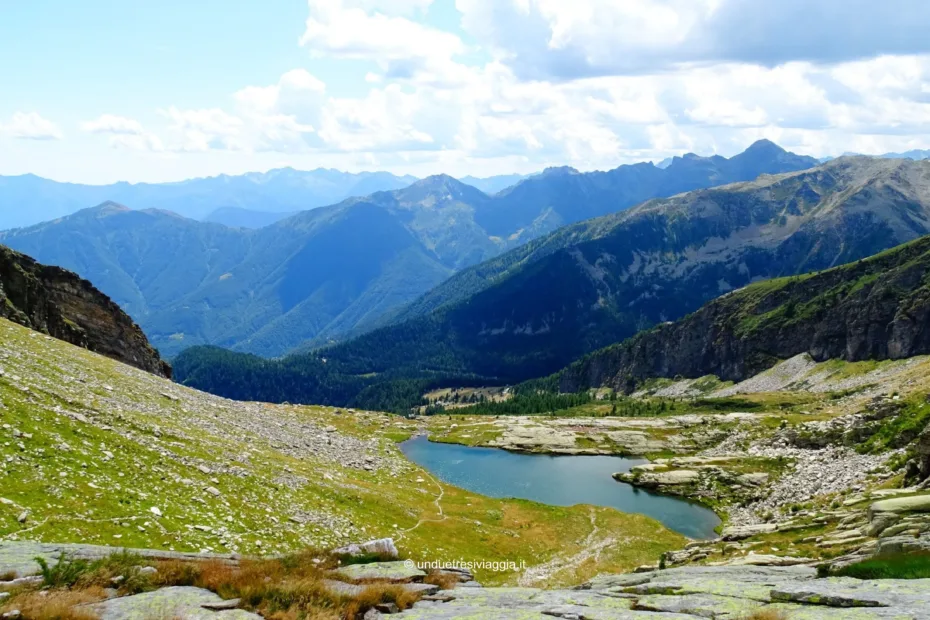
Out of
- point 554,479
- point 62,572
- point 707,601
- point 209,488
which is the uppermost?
point 62,572

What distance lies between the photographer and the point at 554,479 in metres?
130

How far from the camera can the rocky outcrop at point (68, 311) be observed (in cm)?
9862

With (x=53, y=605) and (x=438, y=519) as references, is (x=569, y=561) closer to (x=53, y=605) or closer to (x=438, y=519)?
(x=438, y=519)

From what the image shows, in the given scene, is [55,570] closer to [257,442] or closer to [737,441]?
[257,442]

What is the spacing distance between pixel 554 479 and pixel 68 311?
98879 millimetres

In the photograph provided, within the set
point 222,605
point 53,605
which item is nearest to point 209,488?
point 222,605

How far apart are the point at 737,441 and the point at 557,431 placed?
4684 cm

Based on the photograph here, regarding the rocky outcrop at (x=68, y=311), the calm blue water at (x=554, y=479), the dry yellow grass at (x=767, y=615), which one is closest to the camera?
the dry yellow grass at (x=767, y=615)

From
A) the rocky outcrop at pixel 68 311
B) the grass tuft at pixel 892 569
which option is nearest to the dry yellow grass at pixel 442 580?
the grass tuft at pixel 892 569

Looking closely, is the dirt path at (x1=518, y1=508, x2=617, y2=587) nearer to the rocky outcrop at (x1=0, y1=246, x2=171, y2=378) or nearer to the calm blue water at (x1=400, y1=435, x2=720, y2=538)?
the calm blue water at (x1=400, y1=435, x2=720, y2=538)

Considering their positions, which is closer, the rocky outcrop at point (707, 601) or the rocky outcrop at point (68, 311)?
the rocky outcrop at point (707, 601)

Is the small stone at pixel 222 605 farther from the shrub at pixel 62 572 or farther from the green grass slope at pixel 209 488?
the green grass slope at pixel 209 488

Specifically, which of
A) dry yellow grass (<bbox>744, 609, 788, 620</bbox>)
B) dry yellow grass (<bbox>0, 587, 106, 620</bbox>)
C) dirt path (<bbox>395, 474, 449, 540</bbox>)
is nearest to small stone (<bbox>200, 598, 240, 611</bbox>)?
dry yellow grass (<bbox>0, 587, 106, 620</bbox>)

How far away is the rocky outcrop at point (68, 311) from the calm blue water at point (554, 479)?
60.5 meters
